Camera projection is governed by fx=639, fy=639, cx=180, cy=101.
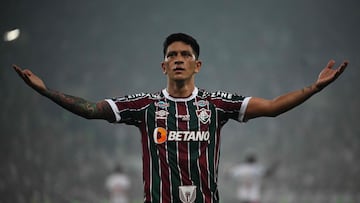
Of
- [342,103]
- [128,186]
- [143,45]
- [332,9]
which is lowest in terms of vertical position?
[128,186]

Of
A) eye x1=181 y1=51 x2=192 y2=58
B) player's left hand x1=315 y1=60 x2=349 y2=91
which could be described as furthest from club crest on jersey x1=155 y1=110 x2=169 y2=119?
player's left hand x1=315 y1=60 x2=349 y2=91

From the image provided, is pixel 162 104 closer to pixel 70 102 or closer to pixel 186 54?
pixel 186 54

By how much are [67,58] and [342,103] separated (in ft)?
16.7

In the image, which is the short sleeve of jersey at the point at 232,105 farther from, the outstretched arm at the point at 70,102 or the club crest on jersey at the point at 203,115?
the outstretched arm at the point at 70,102

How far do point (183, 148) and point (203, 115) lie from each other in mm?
245

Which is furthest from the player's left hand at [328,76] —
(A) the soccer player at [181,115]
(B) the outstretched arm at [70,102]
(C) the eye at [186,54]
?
(B) the outstretched arm at [70,102]

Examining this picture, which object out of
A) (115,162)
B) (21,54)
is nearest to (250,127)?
(115,162)

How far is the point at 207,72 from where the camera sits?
11367mm

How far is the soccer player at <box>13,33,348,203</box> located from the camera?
3643 millimetres

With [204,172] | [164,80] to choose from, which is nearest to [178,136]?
[204,172]

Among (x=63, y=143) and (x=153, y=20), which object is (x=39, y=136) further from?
(x=153, y=20)

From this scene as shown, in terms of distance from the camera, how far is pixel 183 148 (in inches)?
145

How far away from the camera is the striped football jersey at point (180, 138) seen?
365 cm

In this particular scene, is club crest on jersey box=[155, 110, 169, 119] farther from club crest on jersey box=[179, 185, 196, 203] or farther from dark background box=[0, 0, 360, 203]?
dark background box=[0, 0, 360, 203]
